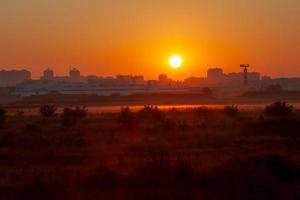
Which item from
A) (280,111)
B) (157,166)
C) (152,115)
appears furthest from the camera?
(152,115)

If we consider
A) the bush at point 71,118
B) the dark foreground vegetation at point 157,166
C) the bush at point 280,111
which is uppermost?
the bush at point 280,111

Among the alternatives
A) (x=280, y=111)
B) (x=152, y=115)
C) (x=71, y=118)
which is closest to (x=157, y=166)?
(x=71, y=118)

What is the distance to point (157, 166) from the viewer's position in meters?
18.3

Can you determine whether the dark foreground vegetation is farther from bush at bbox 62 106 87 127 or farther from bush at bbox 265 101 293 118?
bush at bbox 265 101 293 118

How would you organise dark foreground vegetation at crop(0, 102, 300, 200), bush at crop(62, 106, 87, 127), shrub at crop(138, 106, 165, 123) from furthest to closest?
shrub at crop(138, 106, 165, 123) < bush at crop(62, 106, 87, 127) < dark foreground vegetation at crop(0, 102, 300, 200)

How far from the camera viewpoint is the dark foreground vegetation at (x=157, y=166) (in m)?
15.5

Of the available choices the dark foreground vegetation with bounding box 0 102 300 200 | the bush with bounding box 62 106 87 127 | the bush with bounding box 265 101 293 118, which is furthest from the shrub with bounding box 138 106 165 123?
the dark foreground vegetation with bounding box 0 102 300 200

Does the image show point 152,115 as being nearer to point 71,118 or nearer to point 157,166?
point 71,118

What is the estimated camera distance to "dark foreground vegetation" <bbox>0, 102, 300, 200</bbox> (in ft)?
50.9

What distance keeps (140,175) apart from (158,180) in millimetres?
696

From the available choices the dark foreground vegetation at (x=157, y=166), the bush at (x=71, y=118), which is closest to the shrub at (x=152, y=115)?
the bush at (x=71, y=118)

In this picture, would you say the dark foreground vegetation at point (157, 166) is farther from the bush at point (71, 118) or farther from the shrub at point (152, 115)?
the shrub at point (152, 115)

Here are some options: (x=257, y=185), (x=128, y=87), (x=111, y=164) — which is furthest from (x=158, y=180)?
(x=128, y=87)

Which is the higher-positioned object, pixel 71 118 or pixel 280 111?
pixel 280 111
